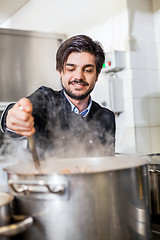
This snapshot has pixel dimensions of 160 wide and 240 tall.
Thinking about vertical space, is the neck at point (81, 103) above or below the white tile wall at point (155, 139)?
above

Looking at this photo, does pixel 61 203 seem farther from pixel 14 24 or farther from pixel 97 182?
pixel 14 24

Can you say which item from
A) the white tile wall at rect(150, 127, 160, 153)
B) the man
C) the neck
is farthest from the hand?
the white tile wall at rect(150, 127, 160, 153)

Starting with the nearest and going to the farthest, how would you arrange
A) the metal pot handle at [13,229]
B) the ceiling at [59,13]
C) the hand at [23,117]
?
the metal pot handle at [13,229] → the hand at [23,117] → the ceiling at [59,13]

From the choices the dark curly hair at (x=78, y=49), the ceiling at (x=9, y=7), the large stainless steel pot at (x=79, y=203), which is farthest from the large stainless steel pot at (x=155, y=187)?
the ceiling at (x=9, y=7)

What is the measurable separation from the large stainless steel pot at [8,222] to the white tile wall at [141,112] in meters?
1.78

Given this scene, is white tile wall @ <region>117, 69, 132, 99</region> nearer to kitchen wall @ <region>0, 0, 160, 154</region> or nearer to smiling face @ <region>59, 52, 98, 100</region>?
kitchen wall @ <region>0, 0, 160, 154</region>

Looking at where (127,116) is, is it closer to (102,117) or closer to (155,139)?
(155,139)

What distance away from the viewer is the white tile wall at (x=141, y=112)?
227 cm

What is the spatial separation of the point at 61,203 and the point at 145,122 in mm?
1859

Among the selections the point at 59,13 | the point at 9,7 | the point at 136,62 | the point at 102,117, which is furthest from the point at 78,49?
the point at 9,7

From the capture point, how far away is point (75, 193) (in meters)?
0.56

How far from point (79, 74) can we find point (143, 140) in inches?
43.2

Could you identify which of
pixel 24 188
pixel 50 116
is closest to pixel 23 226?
pixel 24 188

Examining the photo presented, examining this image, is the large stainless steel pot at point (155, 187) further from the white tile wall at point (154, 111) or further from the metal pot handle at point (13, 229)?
the white tile wall at point (154, 111)
